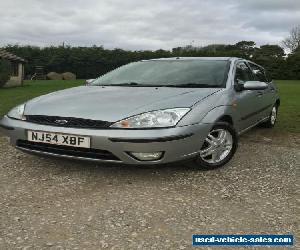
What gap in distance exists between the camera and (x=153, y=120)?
146 inches

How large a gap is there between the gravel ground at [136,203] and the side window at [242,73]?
1111 mm

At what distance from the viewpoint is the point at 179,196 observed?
11.6ft

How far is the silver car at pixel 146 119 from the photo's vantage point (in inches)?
144

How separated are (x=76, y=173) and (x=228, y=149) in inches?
67.0

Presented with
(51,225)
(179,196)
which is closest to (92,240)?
(51,225)

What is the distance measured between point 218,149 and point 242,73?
4.75 ft

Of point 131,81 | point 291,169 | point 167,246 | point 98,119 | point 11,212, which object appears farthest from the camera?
point 131,81

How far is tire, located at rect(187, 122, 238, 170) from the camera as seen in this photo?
13.8 ft

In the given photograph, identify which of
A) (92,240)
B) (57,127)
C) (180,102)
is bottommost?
(92,240)

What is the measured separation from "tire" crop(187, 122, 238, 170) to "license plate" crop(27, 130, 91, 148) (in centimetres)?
116

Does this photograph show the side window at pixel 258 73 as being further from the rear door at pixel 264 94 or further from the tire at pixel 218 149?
the tire at pixel 218 149

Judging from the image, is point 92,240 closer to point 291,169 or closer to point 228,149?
point 228,149

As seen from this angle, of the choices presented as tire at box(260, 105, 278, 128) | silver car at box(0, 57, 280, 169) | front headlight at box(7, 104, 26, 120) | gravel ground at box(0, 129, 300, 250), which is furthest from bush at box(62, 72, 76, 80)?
front headlight at box(7, 104, 26, 120)

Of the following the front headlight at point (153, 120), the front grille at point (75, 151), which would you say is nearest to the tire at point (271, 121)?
the front headlight at point (153, 120)
